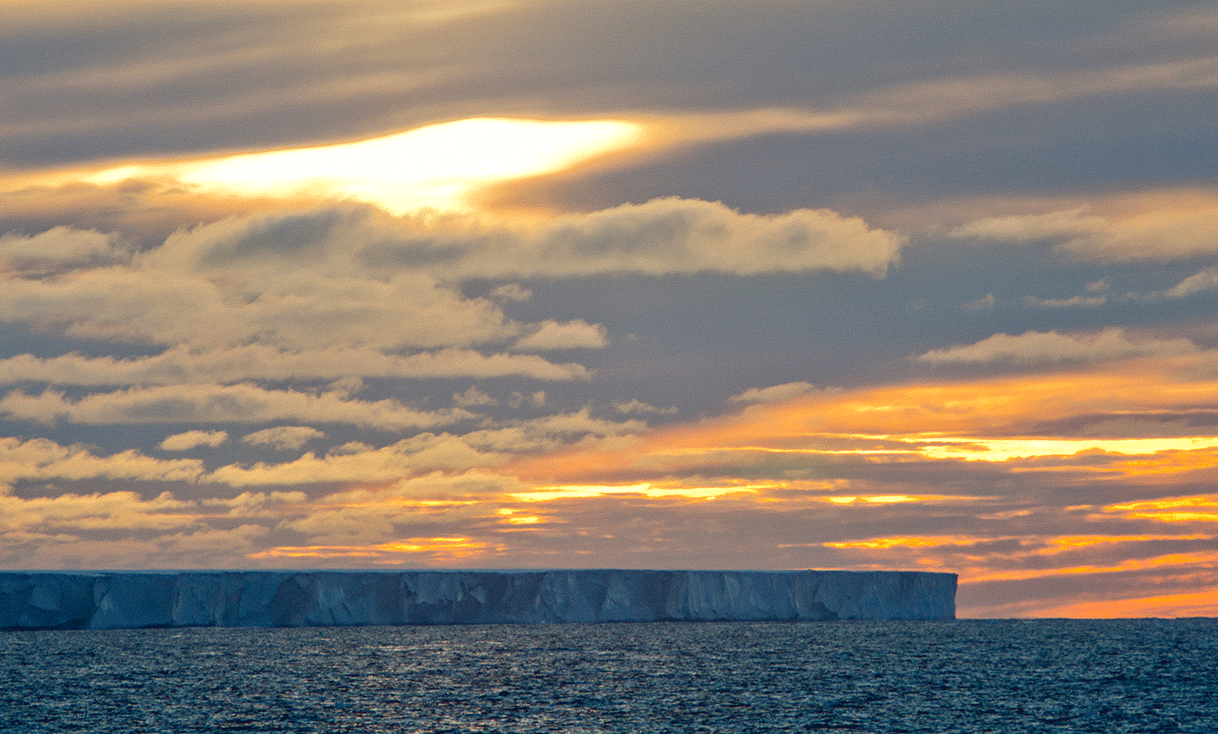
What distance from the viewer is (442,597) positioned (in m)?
144

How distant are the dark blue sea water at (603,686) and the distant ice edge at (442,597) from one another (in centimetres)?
503

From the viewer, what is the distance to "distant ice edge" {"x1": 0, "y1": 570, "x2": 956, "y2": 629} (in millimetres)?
131750

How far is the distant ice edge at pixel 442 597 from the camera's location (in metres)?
132

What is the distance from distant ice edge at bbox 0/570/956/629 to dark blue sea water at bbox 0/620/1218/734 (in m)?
5.03

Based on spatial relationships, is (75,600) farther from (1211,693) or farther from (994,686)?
(1211,693)

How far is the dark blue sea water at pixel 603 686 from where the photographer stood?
55625 millimetres

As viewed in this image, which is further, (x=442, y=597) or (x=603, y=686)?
(x=442, y=597)

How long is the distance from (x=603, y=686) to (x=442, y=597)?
72.6 meters

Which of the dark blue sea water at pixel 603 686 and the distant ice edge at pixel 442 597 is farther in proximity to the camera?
the distant ice edge at pixel 442 597

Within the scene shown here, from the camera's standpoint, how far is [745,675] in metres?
82.2

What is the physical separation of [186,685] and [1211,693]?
176 feet

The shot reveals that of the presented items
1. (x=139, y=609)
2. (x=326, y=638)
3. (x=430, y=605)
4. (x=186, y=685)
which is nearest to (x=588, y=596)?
(x=430, y=605)

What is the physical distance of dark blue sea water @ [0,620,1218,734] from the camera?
55.6m

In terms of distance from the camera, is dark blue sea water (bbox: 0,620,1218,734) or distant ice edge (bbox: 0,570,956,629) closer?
dark blue sea water (bbox: 0,620,1218,734)
